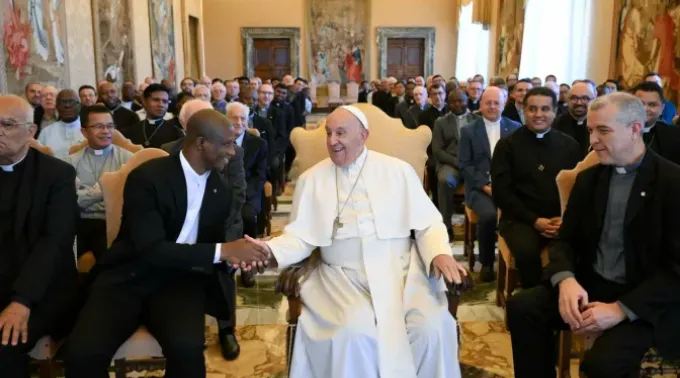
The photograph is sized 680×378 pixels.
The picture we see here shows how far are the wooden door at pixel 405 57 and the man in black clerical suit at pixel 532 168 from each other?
18.5 meters

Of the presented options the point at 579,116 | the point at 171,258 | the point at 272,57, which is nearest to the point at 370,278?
the point at 171,258

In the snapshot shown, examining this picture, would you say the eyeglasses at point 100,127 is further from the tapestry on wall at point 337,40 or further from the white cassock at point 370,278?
Answer: the tapestry on wall at point 337,40

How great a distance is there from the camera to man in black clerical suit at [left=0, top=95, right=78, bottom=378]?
2641 mm

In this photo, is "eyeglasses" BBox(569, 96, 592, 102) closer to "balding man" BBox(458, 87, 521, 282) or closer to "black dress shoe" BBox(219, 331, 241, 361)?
"balding man" BBox(458, 87, 521, 282)

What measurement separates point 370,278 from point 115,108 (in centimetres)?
528

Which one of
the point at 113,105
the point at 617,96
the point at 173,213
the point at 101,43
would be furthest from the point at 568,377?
the point at 101,43

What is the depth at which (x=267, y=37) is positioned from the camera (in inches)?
865

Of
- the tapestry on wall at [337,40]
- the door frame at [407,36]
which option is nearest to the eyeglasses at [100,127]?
the tapestry on wall at [337,40]

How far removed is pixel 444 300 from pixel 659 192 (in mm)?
1044

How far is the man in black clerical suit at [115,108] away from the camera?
6.70 meters

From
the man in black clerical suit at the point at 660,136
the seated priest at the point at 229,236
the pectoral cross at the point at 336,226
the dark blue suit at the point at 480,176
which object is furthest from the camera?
the dark blue suit at the point at 480,176

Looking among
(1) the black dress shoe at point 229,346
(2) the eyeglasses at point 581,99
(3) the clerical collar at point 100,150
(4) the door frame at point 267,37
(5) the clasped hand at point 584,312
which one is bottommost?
(1) the black dress shoe at point 229,346

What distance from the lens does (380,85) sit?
14859 mm

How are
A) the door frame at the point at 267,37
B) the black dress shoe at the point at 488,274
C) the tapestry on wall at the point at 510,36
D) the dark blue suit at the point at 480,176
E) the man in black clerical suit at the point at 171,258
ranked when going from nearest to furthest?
the man in black clerical suit at the point at 171,258, the dark blue suit at the point at 480,176, the black dress shoe at the point at 488,274, the tapestry on wall at the point at 510,36, the door frame at the point at 267,37
